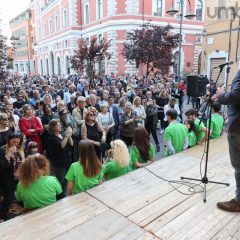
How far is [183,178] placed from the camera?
3768 millimetres

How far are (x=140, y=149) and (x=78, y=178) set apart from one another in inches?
47.2

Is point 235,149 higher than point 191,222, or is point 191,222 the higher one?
point 235,149

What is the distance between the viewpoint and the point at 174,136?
4746 mm

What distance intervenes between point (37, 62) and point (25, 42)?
12.0 meters

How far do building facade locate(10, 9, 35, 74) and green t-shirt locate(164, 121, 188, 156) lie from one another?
59575 millimetres

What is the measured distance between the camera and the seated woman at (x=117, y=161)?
12.4ft

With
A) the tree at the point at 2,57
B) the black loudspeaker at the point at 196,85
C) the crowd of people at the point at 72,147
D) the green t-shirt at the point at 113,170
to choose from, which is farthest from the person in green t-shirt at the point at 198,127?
the tree at the point at 2,57

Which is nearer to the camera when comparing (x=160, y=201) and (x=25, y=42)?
Result: (x=160, y=201)

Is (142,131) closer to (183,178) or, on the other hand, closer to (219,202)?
(183,178)

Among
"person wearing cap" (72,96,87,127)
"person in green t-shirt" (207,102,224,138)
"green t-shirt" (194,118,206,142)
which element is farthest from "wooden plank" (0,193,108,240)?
"person in green t-shirt" (207,102,224,138)

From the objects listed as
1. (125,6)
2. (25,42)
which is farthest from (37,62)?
(125,6)

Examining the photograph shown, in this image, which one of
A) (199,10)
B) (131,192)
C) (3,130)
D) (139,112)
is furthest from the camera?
(199,10)

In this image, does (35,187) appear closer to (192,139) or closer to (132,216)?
(132,216)

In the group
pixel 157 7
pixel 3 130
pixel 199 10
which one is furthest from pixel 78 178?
pixel 199 10
